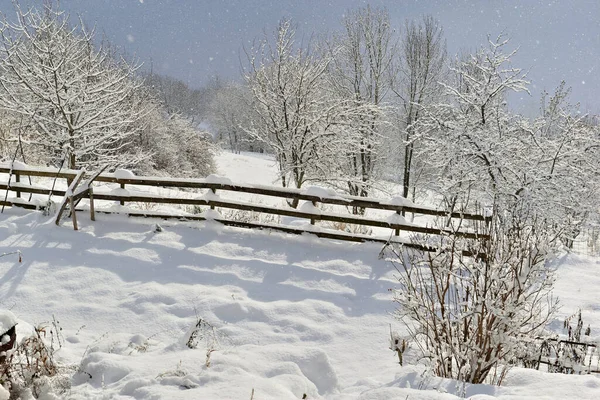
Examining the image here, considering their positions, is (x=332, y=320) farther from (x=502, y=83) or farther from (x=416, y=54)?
(x=416, y=54)

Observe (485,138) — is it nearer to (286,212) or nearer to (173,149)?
(286,212)

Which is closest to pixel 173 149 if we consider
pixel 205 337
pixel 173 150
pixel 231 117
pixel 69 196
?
pixel 173 150

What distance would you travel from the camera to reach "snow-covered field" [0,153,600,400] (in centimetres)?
362

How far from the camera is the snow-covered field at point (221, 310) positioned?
142 inches

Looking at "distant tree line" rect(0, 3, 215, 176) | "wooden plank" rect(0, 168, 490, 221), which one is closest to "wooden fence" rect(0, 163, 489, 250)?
"wooden plank" rect(0, 168, 490, 221)

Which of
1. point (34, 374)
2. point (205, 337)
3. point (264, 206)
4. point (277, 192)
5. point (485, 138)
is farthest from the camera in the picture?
point (485, 138)

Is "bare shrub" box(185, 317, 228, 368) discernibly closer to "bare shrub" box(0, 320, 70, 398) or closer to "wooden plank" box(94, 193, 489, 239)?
"bare shrub" box(0, 320, 70, 398)

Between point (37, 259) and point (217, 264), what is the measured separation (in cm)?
294

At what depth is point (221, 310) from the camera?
226 inches

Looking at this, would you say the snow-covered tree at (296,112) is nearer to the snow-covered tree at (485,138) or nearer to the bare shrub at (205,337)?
the snow-covered tree at (485,138)

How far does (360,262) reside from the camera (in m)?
7.76

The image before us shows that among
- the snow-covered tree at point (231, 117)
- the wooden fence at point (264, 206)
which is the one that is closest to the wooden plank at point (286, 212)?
the wooden fence at point (264, 206)

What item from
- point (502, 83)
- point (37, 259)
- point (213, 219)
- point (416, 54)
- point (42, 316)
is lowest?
point (42, 316)

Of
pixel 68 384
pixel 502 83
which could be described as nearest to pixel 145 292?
pixel 68 384
